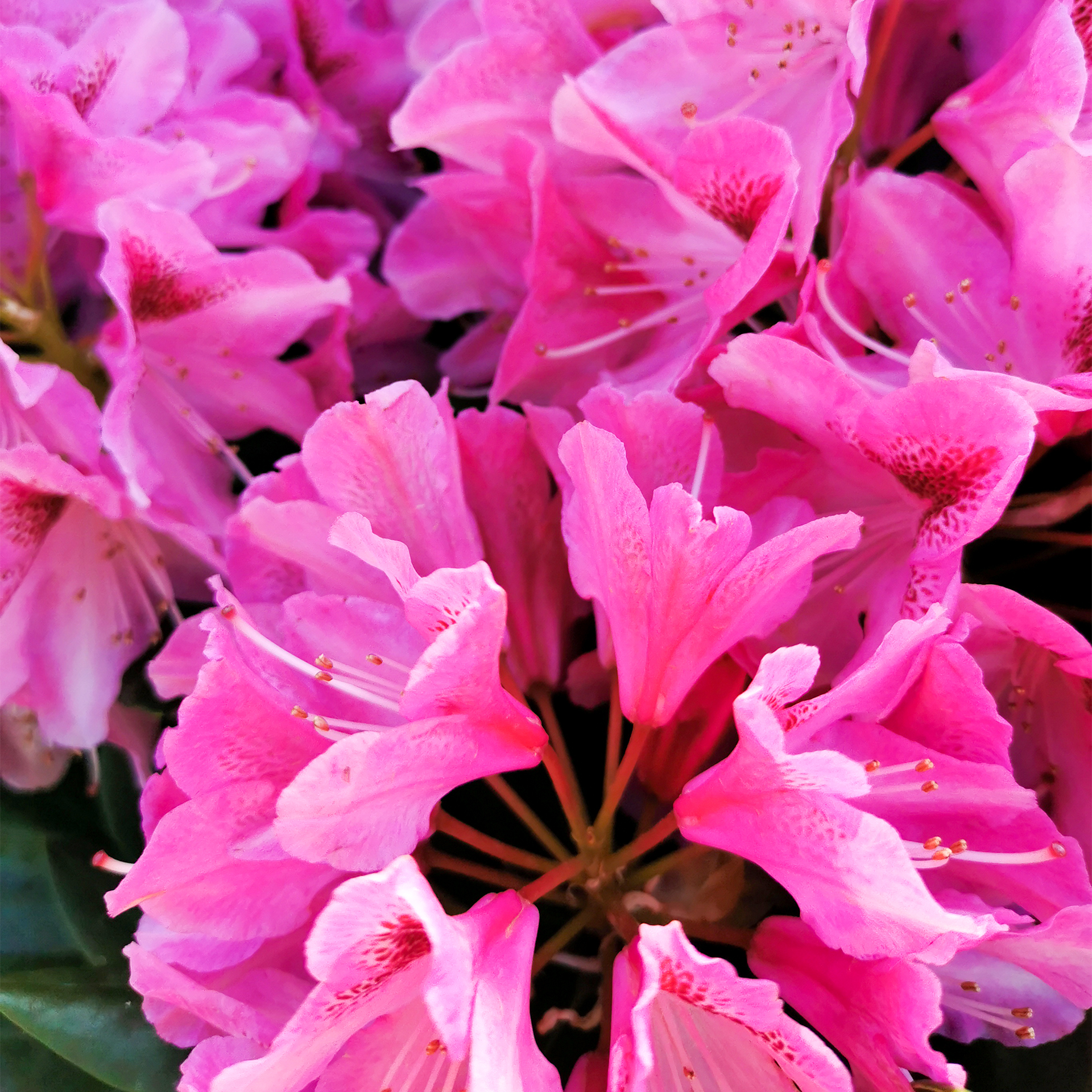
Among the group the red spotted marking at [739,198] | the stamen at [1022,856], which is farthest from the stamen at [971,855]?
the red spotted marking at [739,198]

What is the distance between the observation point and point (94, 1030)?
0.53m

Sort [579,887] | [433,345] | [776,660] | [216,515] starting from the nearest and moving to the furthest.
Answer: [776,660], [579,887], [216,515], [433,345]

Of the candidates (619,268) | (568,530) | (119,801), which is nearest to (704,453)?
(568,530)

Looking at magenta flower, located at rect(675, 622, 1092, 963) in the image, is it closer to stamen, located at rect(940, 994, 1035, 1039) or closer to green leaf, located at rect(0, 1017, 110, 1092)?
stamen, located at rect(940, 994, 1035, 1039)

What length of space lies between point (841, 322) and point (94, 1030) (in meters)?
0.45

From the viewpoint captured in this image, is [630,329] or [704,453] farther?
[630,329]

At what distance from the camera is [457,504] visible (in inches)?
21.2

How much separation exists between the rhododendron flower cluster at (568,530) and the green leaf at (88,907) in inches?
1.9

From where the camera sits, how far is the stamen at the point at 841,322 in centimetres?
50

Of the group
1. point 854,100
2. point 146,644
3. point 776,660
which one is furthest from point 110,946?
point 854,100

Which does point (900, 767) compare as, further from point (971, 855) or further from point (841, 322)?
point (841, 322)

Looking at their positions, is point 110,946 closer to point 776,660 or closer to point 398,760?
point 398,760

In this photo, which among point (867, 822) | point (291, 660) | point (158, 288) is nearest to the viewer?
point (867, 822)

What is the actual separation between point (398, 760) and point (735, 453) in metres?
0.24
